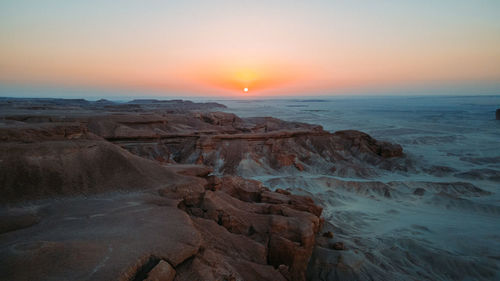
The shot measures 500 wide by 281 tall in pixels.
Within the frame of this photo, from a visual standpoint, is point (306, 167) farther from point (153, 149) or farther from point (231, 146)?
point (153, 149)

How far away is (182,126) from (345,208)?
1029 inches

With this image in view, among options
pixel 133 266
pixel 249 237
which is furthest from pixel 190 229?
→ pixel 249 237

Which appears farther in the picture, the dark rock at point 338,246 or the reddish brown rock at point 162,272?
the dark rock at point 338,246

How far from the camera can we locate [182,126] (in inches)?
1484

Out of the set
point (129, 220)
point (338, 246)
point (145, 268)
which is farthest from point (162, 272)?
point (338, 246)

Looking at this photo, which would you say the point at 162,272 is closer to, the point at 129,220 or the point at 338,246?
the point at 129,220

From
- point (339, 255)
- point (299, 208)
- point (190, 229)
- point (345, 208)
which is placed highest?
point (190, 229)

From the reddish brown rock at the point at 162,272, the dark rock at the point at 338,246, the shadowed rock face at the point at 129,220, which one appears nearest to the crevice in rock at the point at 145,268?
the shadowed rock face at the point at 129,220

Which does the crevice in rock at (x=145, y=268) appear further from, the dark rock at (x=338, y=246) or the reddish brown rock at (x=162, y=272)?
the dark rock at (x=338, y=246)

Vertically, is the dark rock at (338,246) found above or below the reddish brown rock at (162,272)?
below

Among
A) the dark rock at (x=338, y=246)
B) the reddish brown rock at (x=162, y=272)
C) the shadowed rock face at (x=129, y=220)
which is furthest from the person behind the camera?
the dark rock at (x=338, y=246)

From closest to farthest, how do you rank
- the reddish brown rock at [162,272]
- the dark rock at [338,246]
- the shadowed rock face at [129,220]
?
the reddish brown rock at [162,272], the shadowed rock face at [129,220], the dark rock at [338,246]

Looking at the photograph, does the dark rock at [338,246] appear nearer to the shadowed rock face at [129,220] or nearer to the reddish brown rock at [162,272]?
the shadowed rock face at [129,220]

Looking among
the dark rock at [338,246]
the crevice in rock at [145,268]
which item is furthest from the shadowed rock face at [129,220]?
the dark rock at [338,246]
